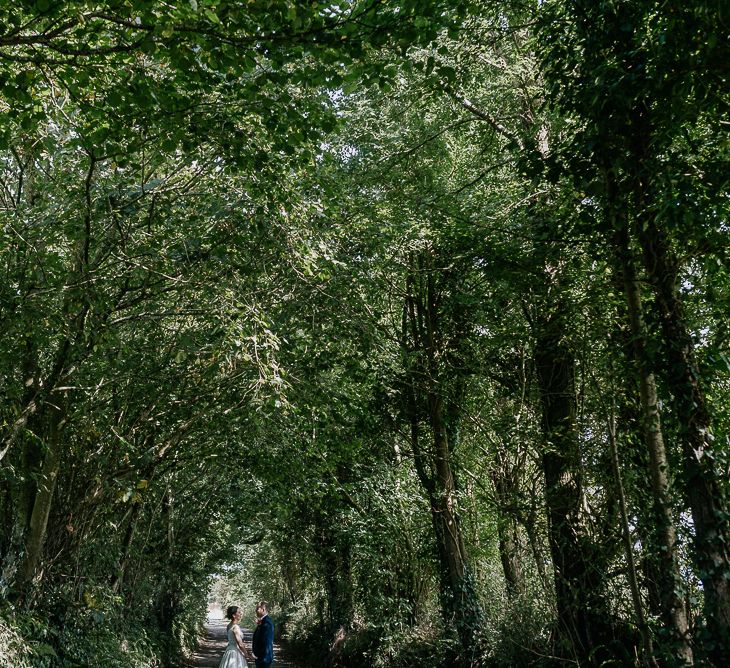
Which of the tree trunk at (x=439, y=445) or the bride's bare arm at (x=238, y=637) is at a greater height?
the tree trunk at (x=439, y=445)

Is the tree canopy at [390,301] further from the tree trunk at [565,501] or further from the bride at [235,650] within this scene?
the bride at [235,650]

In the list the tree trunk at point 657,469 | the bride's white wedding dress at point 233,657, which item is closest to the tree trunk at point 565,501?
the tree trunk at point 657,469

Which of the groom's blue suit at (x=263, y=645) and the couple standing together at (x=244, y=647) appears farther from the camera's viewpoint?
the groom's blue suit at (x=263, y=645)

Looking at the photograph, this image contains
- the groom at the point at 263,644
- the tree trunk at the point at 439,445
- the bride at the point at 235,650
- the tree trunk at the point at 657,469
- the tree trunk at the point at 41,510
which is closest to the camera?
the tree trunk at the point at 657,469

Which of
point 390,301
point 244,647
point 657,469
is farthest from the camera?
point 390,301

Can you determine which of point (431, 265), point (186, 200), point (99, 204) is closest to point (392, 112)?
point (431, 265)

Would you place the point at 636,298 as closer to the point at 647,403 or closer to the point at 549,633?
the point at 647,403

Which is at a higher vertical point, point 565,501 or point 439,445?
point 439,445

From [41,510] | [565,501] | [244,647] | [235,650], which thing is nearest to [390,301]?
[565,501]

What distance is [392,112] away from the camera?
13242 millimetres

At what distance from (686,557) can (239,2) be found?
6.22 meters

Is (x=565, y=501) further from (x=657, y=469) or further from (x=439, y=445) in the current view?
(x=439, y=445)

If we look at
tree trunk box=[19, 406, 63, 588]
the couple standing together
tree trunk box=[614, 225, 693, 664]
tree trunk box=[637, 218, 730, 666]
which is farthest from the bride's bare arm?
tree trunk box=[637, 218, 730, 666]

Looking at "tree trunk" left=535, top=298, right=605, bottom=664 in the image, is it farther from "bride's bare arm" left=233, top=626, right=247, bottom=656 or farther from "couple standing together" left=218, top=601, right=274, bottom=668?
"bride's bare arm" left=233, top=626, right=247, bottom=656
